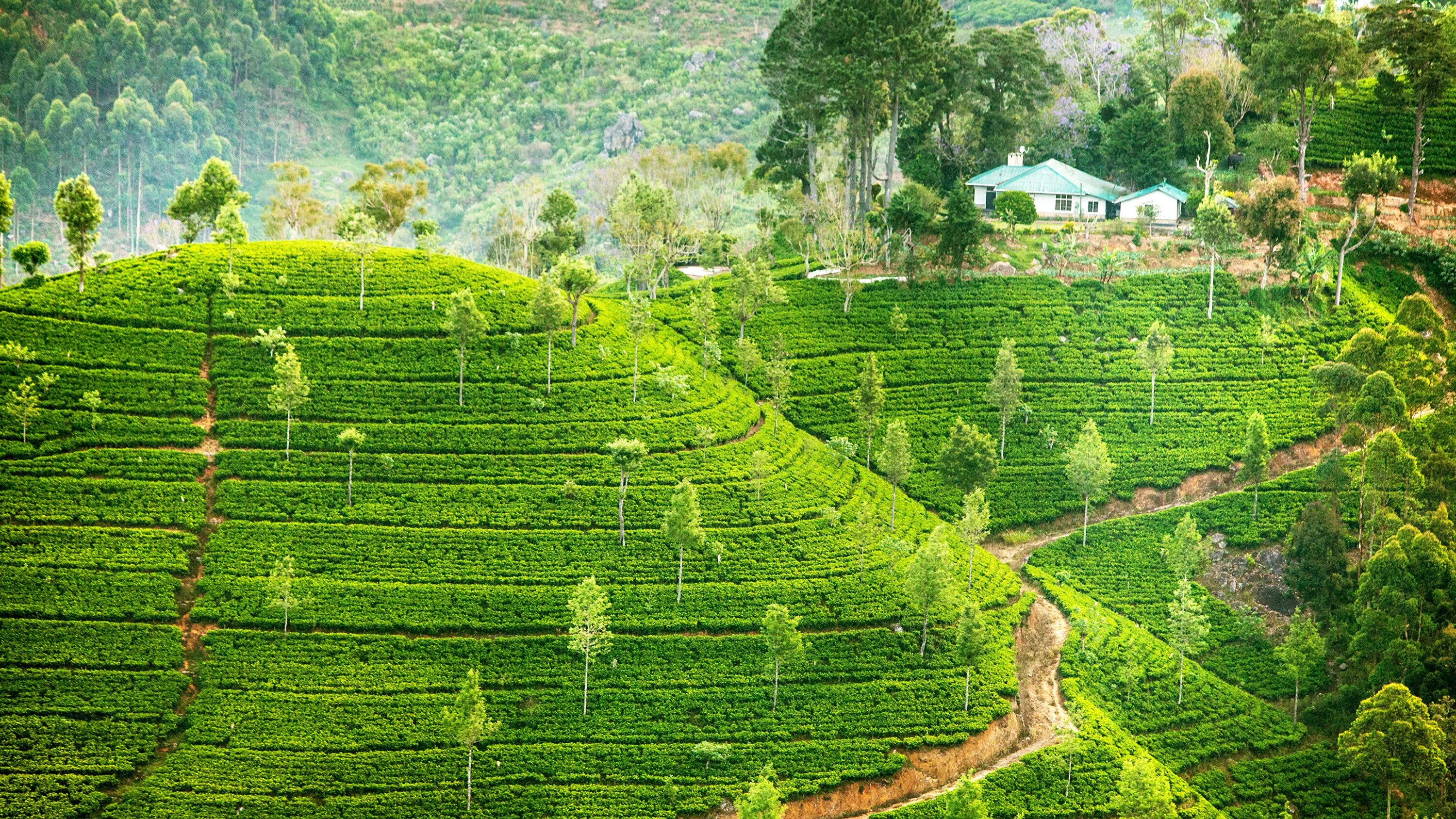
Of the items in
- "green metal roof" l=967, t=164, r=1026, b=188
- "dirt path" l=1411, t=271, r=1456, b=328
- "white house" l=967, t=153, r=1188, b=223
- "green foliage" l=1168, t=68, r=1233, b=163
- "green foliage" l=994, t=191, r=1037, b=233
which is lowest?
"dirt path" l=1411, t=271, r=1456, b=328

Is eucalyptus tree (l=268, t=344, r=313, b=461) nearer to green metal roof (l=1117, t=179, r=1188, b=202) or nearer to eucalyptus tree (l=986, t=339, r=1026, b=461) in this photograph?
eucalyptus tree (l=986, t=339, r=1026, b=461)

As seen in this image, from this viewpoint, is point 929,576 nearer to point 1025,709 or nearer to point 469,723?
point 1025,709

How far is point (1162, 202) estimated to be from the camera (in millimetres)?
110875

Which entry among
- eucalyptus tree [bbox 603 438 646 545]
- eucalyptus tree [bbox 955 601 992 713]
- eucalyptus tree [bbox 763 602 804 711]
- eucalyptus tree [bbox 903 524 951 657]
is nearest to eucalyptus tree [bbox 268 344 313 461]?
eucalyptus tree [bbox 603 438 646 545]

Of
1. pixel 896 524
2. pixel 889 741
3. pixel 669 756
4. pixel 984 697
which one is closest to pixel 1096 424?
pixel 896 524

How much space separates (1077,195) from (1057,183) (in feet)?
6.49

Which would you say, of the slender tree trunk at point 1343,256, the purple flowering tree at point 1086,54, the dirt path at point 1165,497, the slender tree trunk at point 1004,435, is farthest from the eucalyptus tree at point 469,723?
the purple flowering tree at point 1086,54

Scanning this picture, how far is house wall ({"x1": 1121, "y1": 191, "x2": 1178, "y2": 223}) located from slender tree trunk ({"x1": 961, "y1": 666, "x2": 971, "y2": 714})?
5589 cm

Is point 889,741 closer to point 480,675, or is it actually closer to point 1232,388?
point 480,675

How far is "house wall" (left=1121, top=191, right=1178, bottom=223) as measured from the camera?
111m

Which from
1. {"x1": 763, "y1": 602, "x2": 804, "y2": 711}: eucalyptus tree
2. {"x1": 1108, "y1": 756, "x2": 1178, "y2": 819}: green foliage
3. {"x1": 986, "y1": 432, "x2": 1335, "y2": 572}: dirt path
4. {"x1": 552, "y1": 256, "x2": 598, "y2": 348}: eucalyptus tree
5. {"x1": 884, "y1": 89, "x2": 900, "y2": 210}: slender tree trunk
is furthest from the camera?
{"x1": 884, "y1": 89, "x2": 900, "y2": 210}: slender tree trunk

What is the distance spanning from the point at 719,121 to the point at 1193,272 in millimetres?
104086

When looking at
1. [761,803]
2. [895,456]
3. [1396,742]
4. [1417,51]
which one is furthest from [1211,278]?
[761,803]

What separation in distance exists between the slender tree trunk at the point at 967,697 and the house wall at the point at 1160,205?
55.9 metres
